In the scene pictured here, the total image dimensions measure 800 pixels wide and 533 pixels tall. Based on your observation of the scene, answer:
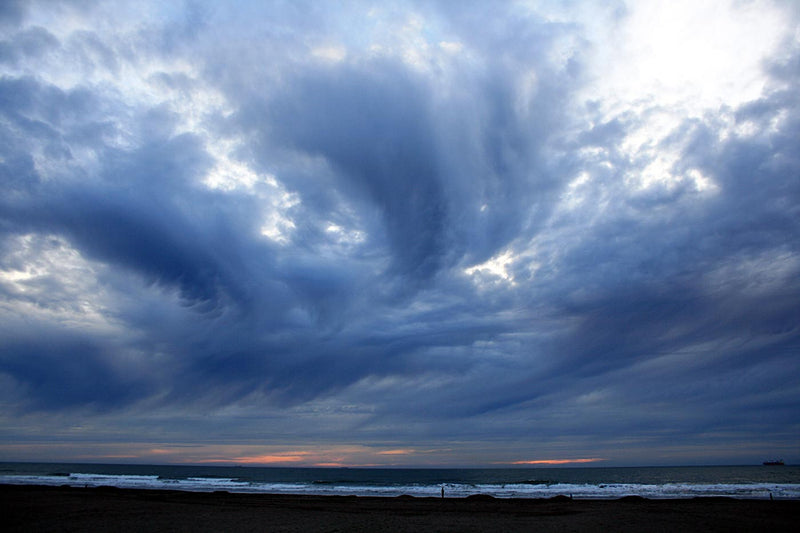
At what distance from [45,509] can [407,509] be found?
2464 cm

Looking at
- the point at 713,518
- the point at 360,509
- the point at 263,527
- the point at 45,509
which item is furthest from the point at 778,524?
the point at 45,509

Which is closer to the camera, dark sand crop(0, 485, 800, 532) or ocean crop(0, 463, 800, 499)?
dark sand crop(0, 485, 800, 532)

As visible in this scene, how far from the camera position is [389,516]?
93.9ft

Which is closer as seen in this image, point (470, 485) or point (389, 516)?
point (389, 516)

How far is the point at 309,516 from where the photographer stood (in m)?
28.7

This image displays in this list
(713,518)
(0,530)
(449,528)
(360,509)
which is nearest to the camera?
(0,530)

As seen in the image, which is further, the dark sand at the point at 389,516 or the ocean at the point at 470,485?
the ocean at the point at 470,485

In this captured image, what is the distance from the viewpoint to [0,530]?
21.0m

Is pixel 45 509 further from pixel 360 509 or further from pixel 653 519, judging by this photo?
pixel 653 519

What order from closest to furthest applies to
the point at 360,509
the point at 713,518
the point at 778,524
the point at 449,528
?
the point at 449,528, the point at 778,524, the point at 713,518, the point at 360,509

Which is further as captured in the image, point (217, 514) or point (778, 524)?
point (217, 514)

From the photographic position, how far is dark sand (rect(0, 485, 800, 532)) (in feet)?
77.5

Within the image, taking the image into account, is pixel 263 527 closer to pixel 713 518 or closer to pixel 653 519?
pixel 653 519

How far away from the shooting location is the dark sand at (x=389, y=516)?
2361 centimetres
